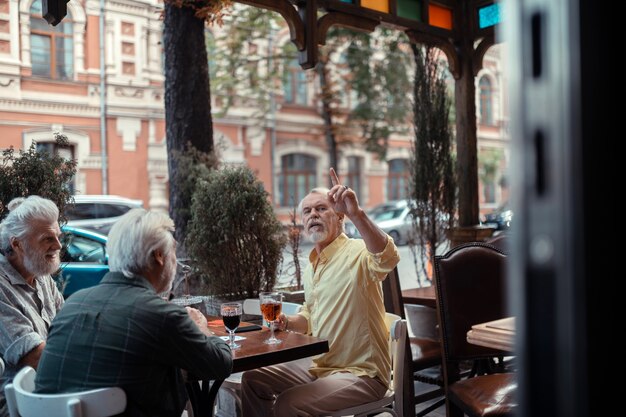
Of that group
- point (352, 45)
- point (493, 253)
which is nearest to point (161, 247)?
point (493, 253)

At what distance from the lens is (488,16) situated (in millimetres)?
6113

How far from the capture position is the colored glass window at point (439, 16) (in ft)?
19.5

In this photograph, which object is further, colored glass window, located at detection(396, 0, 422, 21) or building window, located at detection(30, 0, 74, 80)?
building window, located at detection(30, 0, 74, 80)

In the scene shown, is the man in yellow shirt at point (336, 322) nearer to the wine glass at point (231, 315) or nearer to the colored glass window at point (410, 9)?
the wine glass at point (231, 315)

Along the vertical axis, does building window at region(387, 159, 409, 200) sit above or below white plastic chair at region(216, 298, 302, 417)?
above

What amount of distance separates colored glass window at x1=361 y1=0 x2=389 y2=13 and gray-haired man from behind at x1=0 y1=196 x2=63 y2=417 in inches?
131

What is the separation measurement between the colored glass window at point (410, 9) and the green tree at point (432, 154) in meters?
0.50

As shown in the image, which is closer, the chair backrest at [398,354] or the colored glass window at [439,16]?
the chair backrest at [398,354]

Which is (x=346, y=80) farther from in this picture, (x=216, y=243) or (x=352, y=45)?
(x=216, y=243)

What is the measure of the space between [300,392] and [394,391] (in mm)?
472

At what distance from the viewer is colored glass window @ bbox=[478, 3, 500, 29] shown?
5964 millimetres

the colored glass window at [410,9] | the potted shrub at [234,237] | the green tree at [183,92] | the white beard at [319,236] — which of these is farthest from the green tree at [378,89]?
the white beard at [319,236]

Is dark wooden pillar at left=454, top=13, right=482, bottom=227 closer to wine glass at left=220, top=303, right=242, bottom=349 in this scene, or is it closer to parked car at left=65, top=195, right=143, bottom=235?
wine glass at left=220, top=303, right=242, bottom=349

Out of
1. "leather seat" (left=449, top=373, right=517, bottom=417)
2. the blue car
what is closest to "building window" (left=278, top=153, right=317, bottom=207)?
the blue car
